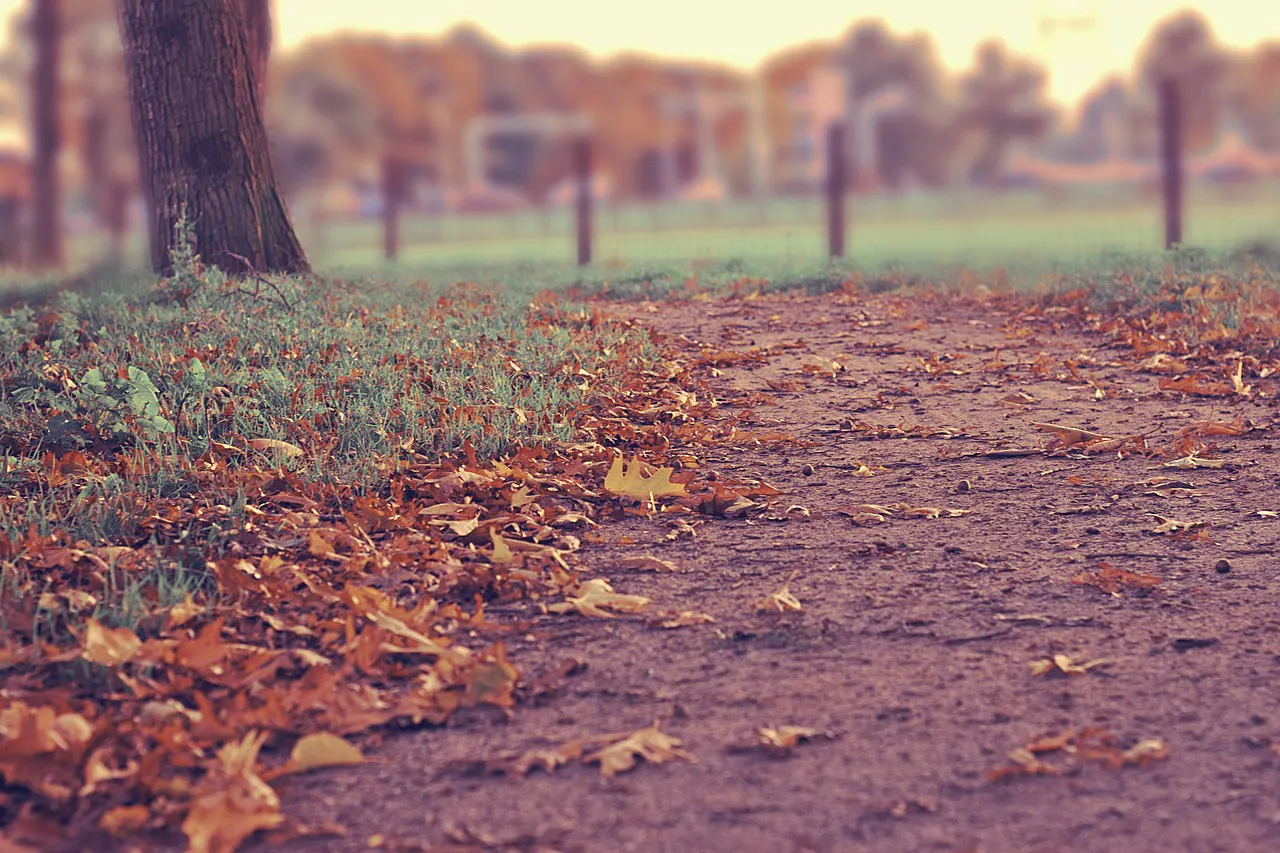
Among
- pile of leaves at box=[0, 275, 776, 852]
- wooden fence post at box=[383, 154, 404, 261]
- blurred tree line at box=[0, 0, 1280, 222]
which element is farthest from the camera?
blurred tree line at box=[0, 0, 1280, 222]

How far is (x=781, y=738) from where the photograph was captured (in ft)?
10.5

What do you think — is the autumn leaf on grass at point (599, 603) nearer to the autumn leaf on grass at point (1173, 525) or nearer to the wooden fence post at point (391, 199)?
the autumn leaf on grass at point (1173, 525)

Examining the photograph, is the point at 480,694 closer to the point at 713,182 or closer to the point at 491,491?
the point at 491,491

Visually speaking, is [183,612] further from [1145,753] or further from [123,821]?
[1145,753]

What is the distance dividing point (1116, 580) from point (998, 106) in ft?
290

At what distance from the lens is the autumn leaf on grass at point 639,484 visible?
206 inches

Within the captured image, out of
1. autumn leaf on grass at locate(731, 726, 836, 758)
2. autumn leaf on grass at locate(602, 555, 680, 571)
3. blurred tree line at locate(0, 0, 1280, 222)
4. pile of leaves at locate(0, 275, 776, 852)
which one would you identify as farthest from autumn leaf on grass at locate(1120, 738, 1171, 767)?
blurred tree line at locate(0, 0, 1280, 222)

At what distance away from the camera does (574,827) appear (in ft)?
9.27

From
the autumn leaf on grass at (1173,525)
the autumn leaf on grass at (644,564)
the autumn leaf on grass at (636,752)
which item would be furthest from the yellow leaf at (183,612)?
the autumn leaf on grass at (1173,525)

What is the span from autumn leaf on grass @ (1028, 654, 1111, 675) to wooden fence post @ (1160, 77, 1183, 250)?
11.9 m

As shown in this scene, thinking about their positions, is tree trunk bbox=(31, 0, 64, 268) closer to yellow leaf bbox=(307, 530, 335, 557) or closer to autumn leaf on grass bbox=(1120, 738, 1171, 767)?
yellow leaf bbox=(307, 530, 335, 557)

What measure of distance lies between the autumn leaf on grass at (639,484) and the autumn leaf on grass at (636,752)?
6.71 ft

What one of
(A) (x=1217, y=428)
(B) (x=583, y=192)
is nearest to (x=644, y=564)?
(A) (x=1217, y=428)

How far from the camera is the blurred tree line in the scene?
77688mm
